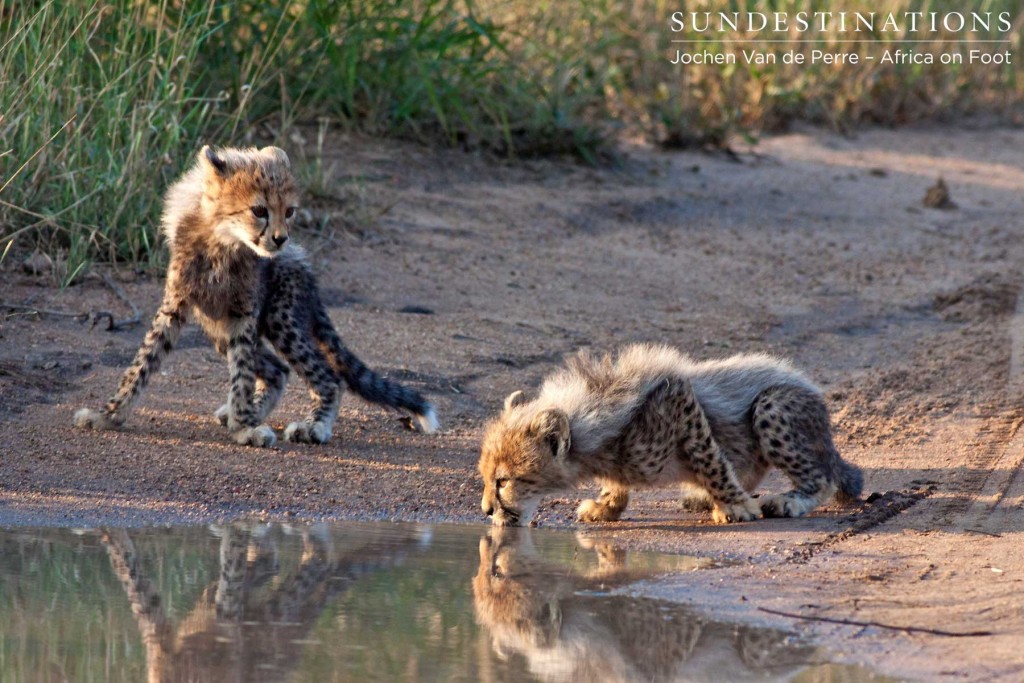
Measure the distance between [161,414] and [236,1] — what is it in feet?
10.4

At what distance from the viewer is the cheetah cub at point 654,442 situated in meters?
4.80

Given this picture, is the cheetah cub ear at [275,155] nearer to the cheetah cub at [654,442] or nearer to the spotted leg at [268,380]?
the spotted leg at [268,380]

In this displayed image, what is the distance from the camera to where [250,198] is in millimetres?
5480

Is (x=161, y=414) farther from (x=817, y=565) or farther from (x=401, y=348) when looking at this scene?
(x=817, y=565)

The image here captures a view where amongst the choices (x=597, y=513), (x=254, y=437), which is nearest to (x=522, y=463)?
(x=597, y=513)

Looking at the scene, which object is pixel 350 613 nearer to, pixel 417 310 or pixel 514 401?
pixel 514 401

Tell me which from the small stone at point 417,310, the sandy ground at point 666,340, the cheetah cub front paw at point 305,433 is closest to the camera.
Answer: the sandy ground at point 666,340

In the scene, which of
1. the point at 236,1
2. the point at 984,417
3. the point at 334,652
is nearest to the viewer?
the point at 334,652

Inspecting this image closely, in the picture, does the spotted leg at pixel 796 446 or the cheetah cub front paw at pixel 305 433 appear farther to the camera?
the cheetah cub front paw at pixel 305 433

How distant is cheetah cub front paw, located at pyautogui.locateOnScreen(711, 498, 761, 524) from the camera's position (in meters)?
4.92

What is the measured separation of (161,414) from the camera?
5.87 meters

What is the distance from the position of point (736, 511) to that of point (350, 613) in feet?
5.64

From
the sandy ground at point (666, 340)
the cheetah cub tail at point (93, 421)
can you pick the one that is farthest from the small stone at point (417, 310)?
the cheetah cub tail at point (93, 421)

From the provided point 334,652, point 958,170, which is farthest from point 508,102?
point 334,652
